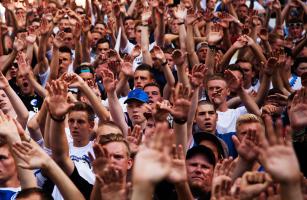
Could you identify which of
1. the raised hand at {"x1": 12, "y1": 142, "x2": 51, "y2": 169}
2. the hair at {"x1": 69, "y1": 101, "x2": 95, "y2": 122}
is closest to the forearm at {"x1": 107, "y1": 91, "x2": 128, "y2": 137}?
the hair at {"x1": 69, "y1": 101, "x2": 95, "y2": 122}

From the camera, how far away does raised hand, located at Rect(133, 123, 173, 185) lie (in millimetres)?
2857

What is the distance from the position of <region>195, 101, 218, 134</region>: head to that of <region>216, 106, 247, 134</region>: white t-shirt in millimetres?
326

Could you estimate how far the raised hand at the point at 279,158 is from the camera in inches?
116

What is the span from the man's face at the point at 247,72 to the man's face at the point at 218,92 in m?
0.99

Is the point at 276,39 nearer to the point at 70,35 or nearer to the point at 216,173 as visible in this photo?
the point at 70,35

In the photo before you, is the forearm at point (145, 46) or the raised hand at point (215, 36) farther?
the forearm at point (145, 46)

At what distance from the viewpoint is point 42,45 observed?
8.05 meters

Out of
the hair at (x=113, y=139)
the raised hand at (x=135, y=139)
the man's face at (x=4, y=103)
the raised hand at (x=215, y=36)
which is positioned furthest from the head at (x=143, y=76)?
the hair at (x=113, y=139)

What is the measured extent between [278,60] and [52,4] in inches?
206

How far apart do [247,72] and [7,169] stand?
3822mm

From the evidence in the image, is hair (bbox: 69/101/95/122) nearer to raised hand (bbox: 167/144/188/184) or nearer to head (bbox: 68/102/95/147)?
head (bbox: 68/102/95/147)

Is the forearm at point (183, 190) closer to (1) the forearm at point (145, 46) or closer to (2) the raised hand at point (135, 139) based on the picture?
(2) the raised hand at point (135, 139)

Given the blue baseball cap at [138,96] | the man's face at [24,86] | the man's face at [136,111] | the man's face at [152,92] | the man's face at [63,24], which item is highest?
the man's face at [63,24]

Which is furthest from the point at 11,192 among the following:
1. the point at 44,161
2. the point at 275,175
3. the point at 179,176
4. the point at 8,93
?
the point at 275,175
